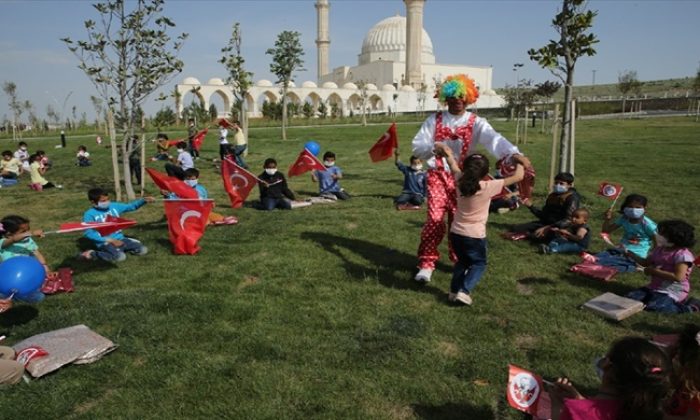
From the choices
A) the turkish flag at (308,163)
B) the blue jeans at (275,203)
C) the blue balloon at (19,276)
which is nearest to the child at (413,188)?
the turkish flag at (308,163)

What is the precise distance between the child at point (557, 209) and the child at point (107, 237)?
19.5 feet

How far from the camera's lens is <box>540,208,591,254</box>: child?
23.7 ft

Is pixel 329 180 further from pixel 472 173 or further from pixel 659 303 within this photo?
pixel 659 303

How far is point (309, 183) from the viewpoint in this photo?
14828 mm

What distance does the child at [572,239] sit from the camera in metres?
7.22

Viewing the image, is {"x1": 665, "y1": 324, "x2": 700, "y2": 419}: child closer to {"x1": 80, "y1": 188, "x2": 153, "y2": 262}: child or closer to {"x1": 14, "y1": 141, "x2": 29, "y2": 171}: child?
{"x1": 80, "y1": 188, "x2": 153, "y2": 262}: child

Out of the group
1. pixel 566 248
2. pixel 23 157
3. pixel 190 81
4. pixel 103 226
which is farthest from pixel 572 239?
pixel 190 81

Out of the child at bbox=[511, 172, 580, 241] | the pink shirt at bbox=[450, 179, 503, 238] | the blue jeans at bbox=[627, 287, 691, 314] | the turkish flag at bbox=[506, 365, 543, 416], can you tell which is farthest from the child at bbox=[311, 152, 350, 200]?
the turkish flag at bbox=[506, 365, 543, 416]

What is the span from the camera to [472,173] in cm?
498

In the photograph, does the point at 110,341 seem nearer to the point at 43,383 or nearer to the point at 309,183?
the point at 43,383

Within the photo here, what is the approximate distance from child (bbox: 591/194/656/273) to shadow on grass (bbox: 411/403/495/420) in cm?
371

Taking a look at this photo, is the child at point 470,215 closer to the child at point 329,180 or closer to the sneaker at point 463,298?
A: the sneaker at point 463,298

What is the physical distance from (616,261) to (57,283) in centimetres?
711

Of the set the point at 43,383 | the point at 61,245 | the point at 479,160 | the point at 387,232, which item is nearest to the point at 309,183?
the point at 387,232
